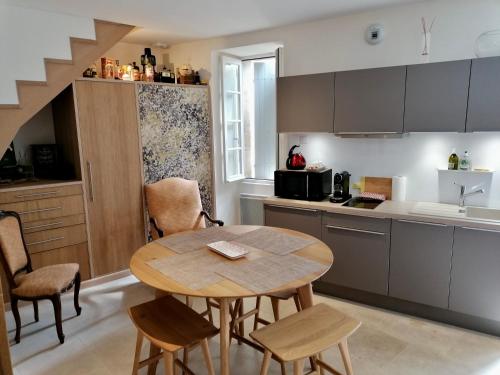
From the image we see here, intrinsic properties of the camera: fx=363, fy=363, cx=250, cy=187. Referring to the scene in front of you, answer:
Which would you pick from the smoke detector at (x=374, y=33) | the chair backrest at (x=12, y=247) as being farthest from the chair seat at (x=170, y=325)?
the smoke detector at (x=374, y=33)

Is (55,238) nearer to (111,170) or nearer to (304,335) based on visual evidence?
(111,170)

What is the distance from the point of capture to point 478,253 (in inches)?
103

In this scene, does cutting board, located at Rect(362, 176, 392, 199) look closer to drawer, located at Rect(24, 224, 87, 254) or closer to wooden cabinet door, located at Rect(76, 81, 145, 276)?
wooden cabinet door, located at Rect(76, 81, 145, 276)

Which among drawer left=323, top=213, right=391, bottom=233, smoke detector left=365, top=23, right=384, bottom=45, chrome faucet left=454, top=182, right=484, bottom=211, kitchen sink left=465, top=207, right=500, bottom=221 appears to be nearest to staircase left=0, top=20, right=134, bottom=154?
smoke detector left=365, top=23, right=384, bottom=45

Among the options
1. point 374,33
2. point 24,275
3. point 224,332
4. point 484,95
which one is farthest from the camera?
point 374,33

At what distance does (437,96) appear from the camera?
9.12ft

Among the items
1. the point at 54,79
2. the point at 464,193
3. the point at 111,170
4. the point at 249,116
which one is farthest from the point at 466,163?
the point at 54,79

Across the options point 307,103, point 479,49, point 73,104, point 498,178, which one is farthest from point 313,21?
point 73,104

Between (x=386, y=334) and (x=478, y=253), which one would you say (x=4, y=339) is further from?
(x=478, y=253)

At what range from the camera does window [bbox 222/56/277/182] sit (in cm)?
434

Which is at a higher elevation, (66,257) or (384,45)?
(384,45)

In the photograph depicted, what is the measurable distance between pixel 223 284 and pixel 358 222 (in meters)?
1.66

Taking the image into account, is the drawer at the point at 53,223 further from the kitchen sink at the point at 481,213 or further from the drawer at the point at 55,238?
the kitchen sink at the point at 481,213

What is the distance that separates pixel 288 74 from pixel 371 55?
85 centimetres
